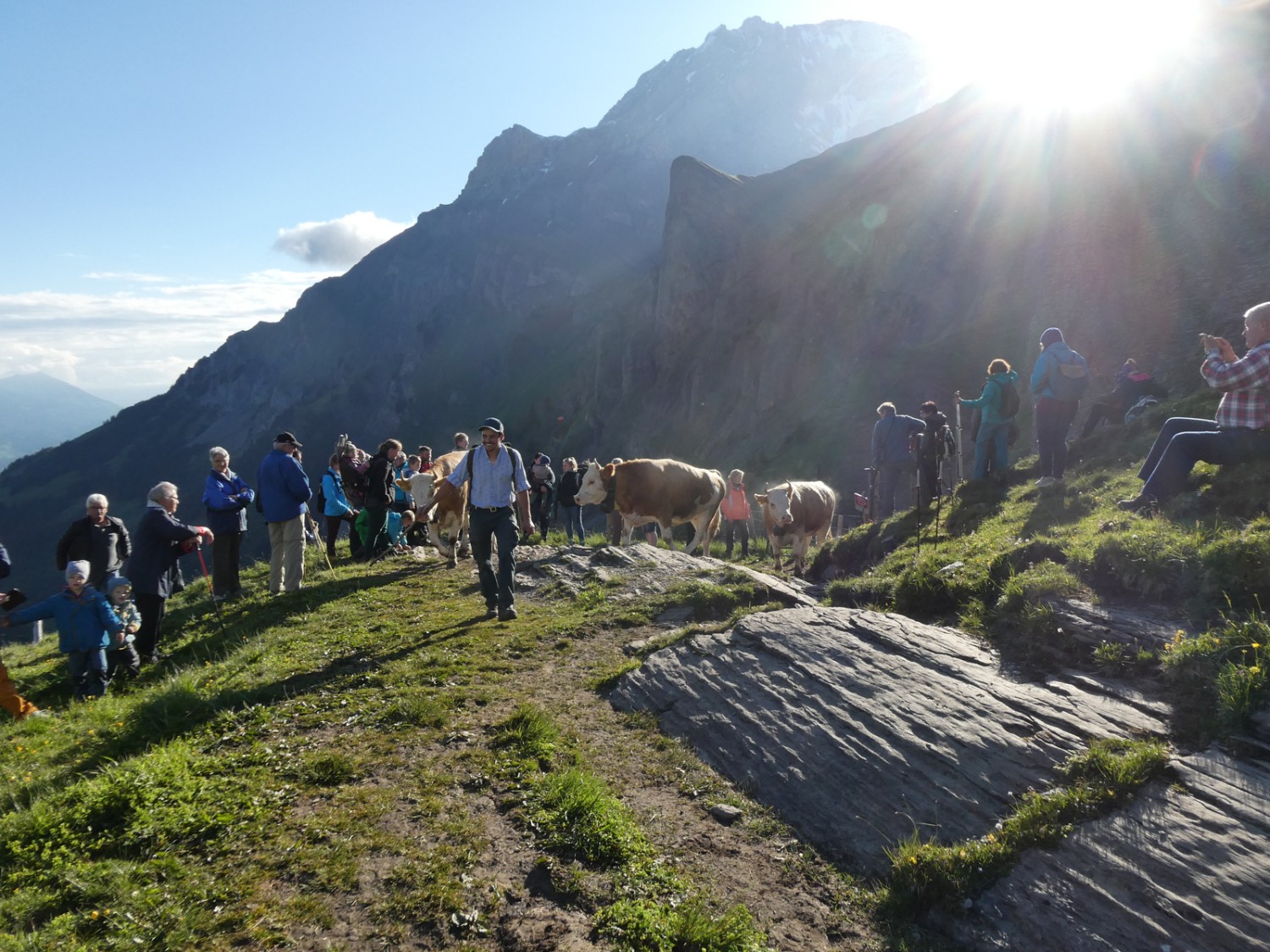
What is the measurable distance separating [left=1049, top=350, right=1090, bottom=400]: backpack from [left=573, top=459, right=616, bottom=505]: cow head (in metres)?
8.91

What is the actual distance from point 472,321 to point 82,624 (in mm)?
155999

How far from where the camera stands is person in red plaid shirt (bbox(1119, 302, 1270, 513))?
733 centimetres

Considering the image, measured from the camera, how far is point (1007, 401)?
13.9 meters

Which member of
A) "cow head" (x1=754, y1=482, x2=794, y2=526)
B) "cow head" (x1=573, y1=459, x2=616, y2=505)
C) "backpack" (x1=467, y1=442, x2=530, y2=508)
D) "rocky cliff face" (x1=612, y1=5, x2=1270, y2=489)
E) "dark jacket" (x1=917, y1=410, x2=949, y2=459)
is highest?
"rocky cliff face" (x1=612, y1=5, x2=1270, y2=489)

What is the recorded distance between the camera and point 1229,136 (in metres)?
32.1

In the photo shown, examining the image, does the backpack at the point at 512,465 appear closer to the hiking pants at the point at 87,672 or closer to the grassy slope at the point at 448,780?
the grassy slope at the point at 448,780

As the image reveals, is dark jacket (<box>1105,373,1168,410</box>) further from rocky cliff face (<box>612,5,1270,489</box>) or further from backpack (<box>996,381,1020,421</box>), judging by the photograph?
rocky cliff face (<box>612,5,1270,489</box>)

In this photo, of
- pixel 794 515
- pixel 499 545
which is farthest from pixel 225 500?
pixel 794 515

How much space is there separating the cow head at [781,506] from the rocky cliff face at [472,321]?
261 feet

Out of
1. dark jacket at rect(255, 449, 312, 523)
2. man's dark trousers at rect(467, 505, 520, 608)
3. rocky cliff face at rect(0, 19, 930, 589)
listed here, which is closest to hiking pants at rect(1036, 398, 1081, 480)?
man's dark trousers at rect(467, 505, 520, 608)

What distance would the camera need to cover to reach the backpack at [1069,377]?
12.3 m

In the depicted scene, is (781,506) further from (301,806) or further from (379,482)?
(301,806)

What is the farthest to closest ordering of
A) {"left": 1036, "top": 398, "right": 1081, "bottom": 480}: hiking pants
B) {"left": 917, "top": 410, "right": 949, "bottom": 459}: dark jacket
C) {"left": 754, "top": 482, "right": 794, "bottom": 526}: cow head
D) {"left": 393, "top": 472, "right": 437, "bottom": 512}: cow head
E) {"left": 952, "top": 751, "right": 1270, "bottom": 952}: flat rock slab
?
{"left": 754, "top": 482, "right": 794, "bottom": 526}: cow head < {"left": 917, "top": 410, "right": 949, "bottom": 459}: dark jacket < {"left": 393, "top": 472, "right": 437, "bottom": 512}: cow head < {"left": 1036, "top": 398, "right": 1081, "bottom": 480}: hiking pants < {"left": 952, "top": 751, "right": 1270, "bottom": 952}: flat rock slab

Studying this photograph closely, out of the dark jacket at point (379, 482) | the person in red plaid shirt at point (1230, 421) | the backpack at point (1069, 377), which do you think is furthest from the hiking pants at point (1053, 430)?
the dark jacket at point (379, 482)
